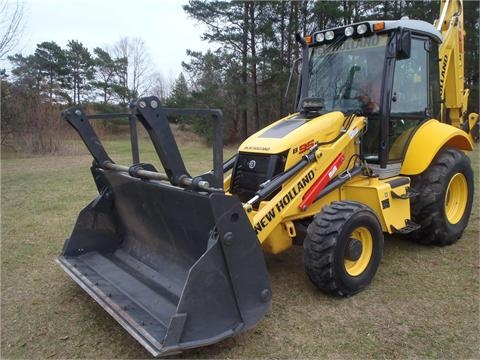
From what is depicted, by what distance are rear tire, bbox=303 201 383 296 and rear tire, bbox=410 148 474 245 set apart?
3.80 feet

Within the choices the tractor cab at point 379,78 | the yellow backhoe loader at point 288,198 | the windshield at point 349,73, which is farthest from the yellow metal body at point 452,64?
the windshield at point 349,73

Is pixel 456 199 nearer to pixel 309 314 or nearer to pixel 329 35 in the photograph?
pixel 329 35

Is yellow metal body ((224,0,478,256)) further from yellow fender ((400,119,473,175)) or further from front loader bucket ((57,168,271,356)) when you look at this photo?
front loader bucket ((57,168,271,356))

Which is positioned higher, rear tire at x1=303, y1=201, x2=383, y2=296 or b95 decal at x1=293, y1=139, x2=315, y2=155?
b95 decal at x1=293, y1=139, x2=315, y2=155

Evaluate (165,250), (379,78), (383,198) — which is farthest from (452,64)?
(165,250)

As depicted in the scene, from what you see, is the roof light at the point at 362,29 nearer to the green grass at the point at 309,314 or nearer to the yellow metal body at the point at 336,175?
the yellow metal body at the point at 336,175

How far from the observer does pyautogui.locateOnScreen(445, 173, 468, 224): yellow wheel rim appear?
4.95 metres

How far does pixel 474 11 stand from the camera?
62.1 feet

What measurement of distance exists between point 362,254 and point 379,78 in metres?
1.78

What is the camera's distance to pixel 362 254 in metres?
3.60

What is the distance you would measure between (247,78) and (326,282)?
19.5 m

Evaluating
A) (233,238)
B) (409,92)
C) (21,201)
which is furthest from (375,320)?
(21,201)

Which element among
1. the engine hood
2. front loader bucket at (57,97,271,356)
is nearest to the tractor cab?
the engine hood

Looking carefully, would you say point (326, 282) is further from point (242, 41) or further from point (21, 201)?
point (242, 41)
